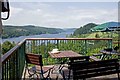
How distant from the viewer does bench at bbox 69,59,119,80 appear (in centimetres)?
322

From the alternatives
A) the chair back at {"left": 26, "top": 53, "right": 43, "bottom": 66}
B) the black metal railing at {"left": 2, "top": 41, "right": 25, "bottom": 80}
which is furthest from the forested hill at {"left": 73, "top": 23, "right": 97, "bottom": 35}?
the black metal railing at {"left": 2, "top": 41, "right": 25, "bottom": 80}

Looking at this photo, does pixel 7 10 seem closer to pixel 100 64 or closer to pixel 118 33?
pixel 100 64

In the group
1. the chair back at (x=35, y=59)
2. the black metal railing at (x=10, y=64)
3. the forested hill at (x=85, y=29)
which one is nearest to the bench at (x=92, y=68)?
the black metal railing at (x=10, y=64)

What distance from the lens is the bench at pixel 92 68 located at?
10.6 ft

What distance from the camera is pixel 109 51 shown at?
21.3 ft

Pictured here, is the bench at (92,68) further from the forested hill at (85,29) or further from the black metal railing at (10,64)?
the forested hill at (85,29)

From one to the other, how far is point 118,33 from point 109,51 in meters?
2.46

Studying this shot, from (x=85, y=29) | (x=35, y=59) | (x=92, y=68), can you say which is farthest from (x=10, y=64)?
(x=85, y=29)

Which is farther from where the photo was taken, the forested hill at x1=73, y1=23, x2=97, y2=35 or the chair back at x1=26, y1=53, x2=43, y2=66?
the forested hill at x1=73, y1=23, x2=97, y2=35

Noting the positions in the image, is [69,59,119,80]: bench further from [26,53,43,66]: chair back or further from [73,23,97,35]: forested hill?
[73,23,97,35]: forested hill

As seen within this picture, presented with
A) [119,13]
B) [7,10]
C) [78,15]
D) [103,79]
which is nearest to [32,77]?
[103,79]

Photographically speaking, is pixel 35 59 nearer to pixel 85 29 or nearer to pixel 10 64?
pixel 10 64

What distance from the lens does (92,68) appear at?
3363mm

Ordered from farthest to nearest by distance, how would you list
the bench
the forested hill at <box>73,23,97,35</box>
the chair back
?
the forested hill at <box>73,23,97,35</box> → the chair back → the bench
